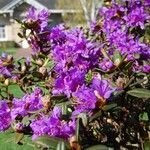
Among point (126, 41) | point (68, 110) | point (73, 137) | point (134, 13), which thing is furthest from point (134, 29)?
point (73, 137)

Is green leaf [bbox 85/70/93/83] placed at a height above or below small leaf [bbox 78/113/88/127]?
above

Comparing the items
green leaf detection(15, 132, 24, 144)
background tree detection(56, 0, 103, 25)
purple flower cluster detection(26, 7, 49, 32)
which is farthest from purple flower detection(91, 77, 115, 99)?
background tree detection(56, 0, 103, 25)

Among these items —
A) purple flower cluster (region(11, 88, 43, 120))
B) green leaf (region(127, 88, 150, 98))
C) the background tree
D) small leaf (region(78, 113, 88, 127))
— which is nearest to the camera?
small leaf (region(78, 113, 88, 127))

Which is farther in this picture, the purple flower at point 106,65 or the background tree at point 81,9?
the background tree at point 81,9

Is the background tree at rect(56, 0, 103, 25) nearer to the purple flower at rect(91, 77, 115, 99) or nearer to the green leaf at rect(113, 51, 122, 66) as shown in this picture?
the green leaf at rect(113, 51, 122, 66)

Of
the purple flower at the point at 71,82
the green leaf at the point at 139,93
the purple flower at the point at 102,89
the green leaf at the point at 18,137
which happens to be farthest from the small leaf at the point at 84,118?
the green leaf at the point at 18,137

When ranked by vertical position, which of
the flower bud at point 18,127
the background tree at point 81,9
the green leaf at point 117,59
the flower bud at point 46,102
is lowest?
the background tree at point 81,9

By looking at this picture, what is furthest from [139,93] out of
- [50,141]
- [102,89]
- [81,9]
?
[81,9]

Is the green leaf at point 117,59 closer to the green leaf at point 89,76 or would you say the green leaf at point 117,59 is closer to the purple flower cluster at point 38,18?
the green leaf at point 89,76
